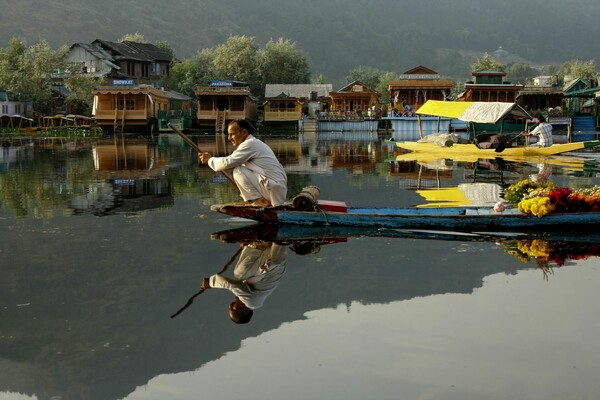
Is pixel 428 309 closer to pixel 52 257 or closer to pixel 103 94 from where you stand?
pixel 52 257

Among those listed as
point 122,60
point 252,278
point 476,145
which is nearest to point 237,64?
point 122,60

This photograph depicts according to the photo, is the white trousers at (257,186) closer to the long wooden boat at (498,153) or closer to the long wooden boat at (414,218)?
the long wooden boat at (414,218)

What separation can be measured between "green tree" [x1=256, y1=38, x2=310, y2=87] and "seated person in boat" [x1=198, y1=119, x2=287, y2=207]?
81446mm

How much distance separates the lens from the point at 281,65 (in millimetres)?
96250

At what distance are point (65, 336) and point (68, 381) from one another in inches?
47.1

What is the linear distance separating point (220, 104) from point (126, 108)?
9.04m

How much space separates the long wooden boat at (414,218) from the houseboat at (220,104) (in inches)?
2188

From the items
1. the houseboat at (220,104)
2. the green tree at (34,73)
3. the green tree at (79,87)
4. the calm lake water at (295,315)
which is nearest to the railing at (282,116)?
the houseboat at (220,104)

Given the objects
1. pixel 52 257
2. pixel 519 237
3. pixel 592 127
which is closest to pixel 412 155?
pixel 519 237

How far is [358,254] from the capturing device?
37.7ft

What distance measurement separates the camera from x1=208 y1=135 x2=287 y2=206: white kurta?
41.3 ft

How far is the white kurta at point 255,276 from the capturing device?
9038 mm

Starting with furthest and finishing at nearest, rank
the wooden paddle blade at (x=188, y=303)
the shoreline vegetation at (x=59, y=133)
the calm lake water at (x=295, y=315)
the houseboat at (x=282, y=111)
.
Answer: the houseboat at (x=282, y=111) < the shoreline vegetation at (x=59, y=133) < the wooden paddle blade at (x=188, y=303) < the calm lake water at (x=295, y=315)

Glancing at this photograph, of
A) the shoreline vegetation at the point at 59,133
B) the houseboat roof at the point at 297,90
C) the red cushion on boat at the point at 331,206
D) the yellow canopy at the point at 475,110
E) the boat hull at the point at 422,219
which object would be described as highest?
the houseboat roof at the point at 297,90
